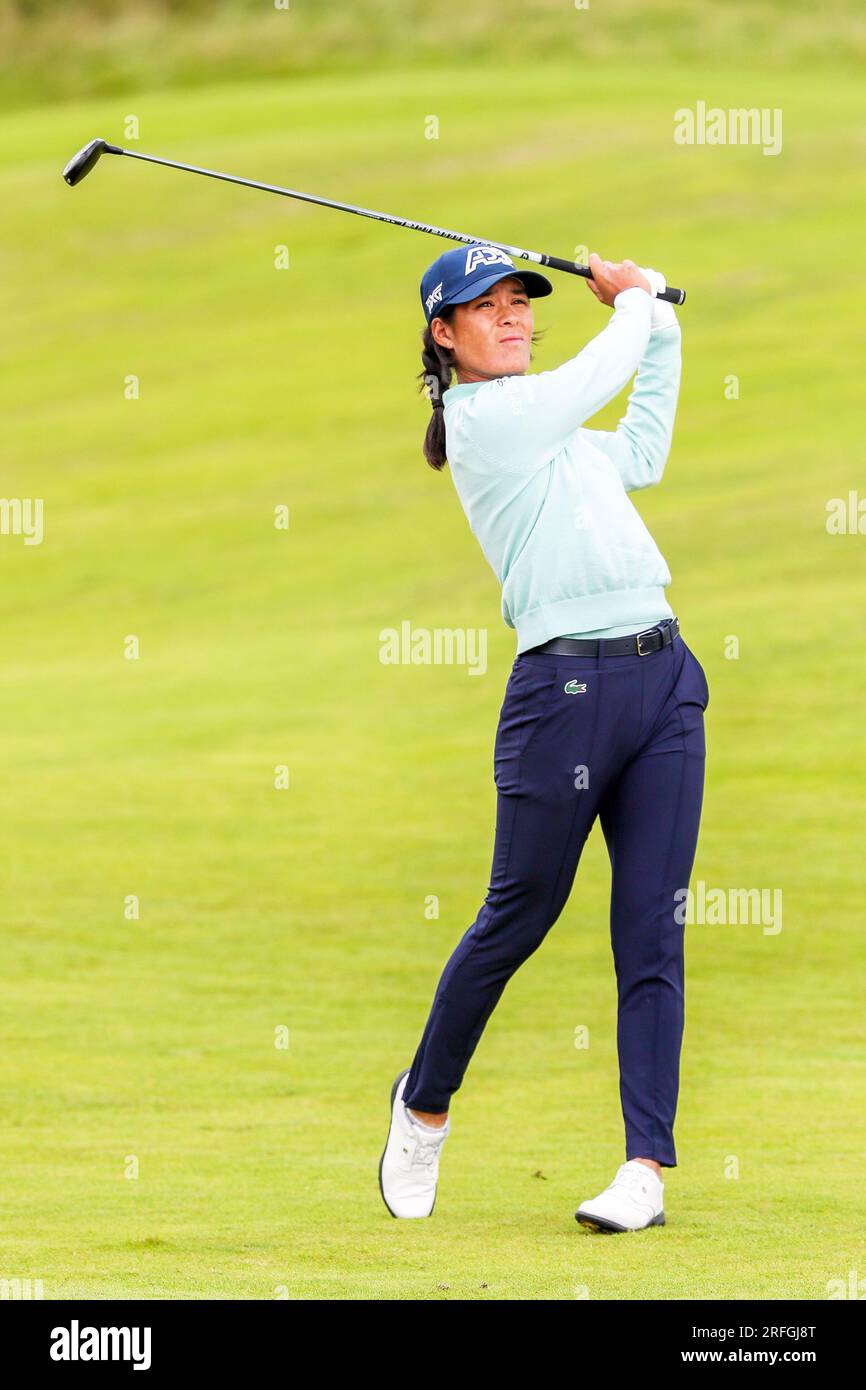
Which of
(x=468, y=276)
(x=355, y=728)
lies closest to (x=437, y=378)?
(x=468, y=276)

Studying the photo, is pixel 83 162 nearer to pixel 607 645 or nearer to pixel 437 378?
pixel 437 378

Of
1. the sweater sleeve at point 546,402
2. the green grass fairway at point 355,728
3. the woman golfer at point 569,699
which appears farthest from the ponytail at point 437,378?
the green grass fairway at point 355,728

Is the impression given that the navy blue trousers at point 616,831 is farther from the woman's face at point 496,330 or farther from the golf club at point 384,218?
the golf club at point 384,218

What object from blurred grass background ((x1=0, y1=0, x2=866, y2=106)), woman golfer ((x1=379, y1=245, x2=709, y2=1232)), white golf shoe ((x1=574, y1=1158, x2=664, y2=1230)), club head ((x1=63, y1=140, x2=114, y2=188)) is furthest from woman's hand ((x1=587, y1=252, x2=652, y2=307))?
blurred grass background ((x1=0, y1=0, x2=866, y2=106))

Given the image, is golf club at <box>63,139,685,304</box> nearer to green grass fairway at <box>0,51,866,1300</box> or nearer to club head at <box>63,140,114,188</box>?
club head at <box>63,140,114,188</box>

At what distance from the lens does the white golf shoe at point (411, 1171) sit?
522 centimetres

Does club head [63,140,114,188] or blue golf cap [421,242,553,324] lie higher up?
club head [63,140,114,188]

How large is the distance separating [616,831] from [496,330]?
1.25 m

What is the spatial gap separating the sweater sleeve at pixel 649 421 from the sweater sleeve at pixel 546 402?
39cm

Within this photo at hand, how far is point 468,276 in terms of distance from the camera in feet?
16.5

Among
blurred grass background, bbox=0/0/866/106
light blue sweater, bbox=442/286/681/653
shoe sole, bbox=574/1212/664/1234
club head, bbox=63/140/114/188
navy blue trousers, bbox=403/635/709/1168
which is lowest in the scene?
shoe sole, bbox=574/1212/664/1234

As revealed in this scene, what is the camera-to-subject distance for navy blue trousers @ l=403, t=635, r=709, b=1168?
16.1ft

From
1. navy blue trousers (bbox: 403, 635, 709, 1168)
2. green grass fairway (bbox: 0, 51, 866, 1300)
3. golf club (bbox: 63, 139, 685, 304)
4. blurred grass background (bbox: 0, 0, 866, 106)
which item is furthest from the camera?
blurred grass background (bbox: 0, 0, 866, 106)

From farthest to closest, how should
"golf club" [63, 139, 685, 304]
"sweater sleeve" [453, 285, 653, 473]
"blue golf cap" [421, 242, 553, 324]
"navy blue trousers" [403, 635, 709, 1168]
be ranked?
"golf club" [63, 139, 685, 304], "blue golf cap" [421, 242, 553, 324], "navy blue trousers" [403, 635, 709, 1168], "sweater sleeve" [453, 285, 653, 473]
